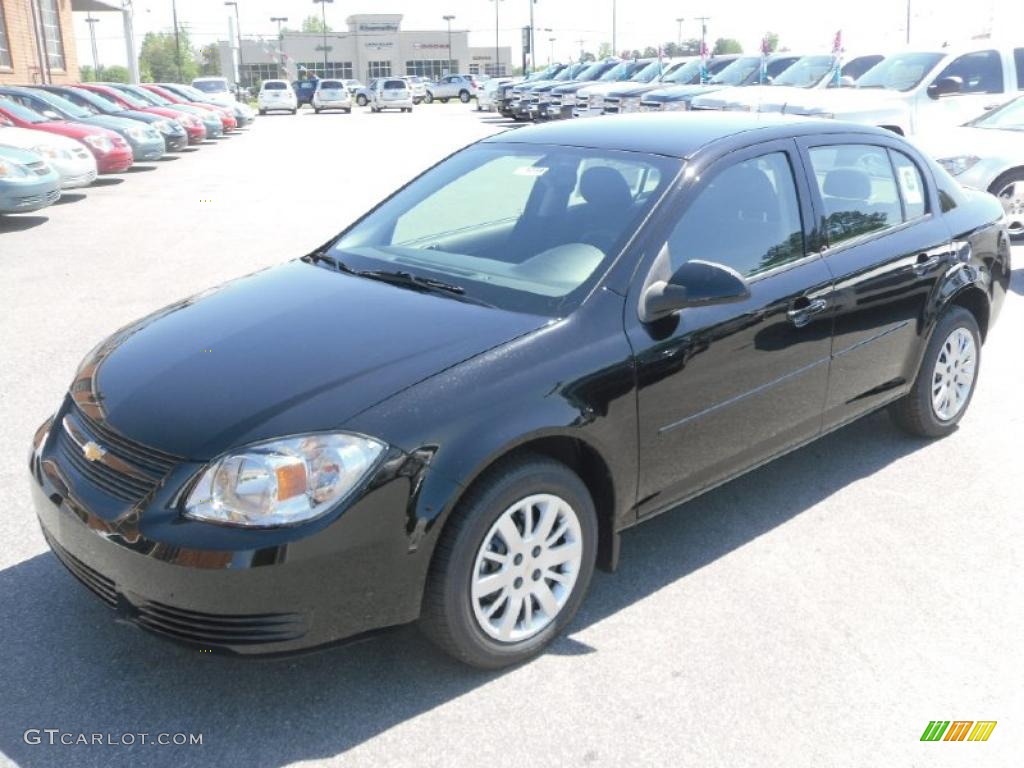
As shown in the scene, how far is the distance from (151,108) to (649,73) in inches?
545

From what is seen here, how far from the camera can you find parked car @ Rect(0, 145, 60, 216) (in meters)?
11.6

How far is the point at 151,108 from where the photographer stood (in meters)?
22.8

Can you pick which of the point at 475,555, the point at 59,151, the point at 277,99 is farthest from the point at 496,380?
the point at 277,99

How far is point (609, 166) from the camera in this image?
3869 millimetres

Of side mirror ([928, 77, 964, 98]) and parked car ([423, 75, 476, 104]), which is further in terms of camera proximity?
parked car ([423, 75, 476, 104])

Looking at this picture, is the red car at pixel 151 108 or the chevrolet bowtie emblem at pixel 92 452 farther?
the red car at pixel 151 108

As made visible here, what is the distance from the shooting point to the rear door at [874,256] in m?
4.17

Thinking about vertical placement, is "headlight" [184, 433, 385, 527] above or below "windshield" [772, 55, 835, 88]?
below

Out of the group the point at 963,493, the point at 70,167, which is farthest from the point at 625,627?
the point at 70,167

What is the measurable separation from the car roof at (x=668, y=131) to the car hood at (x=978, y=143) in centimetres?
637

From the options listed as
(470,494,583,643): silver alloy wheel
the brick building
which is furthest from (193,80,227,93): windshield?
(470,494,583,643): silver alloy wheel

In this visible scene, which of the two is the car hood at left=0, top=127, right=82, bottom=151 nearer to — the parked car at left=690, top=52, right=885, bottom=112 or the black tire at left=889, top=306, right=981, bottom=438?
the parked car at left=690, top=52, right=885, bottom=112

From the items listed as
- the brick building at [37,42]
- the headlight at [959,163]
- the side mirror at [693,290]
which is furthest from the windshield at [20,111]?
the brick building at [37,42]

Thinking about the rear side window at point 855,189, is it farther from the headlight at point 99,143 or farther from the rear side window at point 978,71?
the headlight at point 99,143
